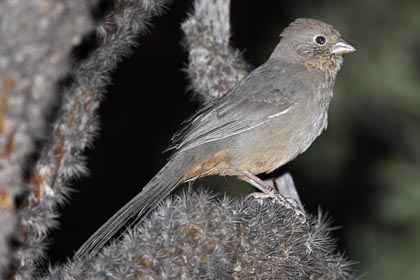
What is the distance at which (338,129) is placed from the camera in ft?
27.1

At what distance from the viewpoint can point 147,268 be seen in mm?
3629

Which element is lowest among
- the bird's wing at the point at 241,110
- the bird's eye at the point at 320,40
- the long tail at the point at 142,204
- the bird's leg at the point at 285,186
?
the bird's leg at the point at 285,186

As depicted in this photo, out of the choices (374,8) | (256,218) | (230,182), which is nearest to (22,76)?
(256,218)

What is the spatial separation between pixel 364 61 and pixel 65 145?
13.8 feet

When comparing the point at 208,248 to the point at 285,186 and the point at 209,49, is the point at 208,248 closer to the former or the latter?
the point at 285,186

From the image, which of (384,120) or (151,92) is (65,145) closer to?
(151,92)

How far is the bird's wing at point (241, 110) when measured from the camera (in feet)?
17.6

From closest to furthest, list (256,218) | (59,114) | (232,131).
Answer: (256,218), (59,114), (232,131)

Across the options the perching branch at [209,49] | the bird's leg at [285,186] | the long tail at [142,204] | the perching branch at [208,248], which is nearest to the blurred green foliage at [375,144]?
the bird's leg at [285,186]

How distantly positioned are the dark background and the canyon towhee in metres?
2.12

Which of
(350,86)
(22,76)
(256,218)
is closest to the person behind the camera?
(22,76)

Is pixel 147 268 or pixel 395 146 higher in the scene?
pixel 147 268

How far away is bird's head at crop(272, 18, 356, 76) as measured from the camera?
5.89 metres

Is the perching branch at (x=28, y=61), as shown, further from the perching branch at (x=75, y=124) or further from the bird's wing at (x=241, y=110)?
the bird's wing at (x=241, y=110)
